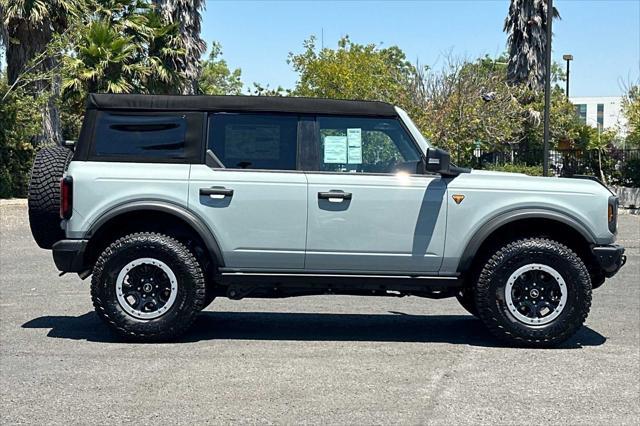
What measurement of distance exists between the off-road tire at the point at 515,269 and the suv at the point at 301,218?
0.01 meters

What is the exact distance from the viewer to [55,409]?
4699 mm

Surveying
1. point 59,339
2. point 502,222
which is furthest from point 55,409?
point 502,222

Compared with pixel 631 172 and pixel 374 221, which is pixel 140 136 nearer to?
pixel 374 221

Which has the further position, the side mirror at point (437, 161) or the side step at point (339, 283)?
the side step at point (339, 283)

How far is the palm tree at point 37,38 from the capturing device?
2342 centimetres

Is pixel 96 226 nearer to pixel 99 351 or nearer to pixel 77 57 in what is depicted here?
pixel 99 351

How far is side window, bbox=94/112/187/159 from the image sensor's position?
21.4 ft

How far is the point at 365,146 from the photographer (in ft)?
21.5

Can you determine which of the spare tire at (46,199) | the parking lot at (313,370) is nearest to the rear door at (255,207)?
the parking lot at (313,370)

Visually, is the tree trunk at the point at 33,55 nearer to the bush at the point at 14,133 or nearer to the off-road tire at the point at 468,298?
the bush at the point at 14,133

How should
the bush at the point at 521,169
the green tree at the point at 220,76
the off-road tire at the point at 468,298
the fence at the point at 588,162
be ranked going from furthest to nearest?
the green tree at the point at 220,76, the bush at the point at 521,169, the fence at the point at 588,162, the off-road tire at the point at 468,298

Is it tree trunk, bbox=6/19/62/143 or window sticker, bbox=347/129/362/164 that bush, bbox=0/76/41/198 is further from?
window sticker, bbox=347/129/362/164

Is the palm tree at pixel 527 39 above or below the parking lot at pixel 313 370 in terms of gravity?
above

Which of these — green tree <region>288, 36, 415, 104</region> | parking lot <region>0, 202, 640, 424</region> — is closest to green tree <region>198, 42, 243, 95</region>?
green tree <region>288, 36, 415, 104</region>
